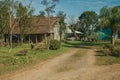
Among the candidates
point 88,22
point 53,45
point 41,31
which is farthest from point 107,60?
point 88,22

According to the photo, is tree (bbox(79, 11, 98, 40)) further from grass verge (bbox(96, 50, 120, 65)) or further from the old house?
grass verge (bbox(96, 50, 120, 65))

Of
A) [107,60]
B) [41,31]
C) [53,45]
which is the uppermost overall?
[41,31]

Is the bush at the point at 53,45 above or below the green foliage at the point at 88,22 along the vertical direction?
below

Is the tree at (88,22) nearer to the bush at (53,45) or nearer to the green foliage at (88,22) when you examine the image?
the green foliage at (88,22)

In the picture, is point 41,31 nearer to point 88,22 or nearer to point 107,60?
point 107,60

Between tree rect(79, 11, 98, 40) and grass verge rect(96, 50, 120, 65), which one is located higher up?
tree rect(79, 11, 98, 40)

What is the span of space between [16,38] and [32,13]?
12.2 m

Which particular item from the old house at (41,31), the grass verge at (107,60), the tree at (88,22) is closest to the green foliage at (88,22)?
the tree at (88,22)

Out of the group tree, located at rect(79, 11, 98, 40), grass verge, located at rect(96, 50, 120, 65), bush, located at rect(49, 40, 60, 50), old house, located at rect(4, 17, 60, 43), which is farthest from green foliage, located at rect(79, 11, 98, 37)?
Answer: grass verge, located at rect(96, 50, 120, 65)

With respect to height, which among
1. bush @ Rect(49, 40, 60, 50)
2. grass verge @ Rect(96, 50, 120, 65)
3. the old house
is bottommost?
grass verge @ Rect(96, 50, 120, 65)

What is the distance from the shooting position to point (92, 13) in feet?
368

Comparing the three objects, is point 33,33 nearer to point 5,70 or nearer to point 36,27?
point 36,27

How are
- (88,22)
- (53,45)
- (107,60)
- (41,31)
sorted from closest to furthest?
1. (107,60)
2. (53,45)
3. (41,31)
4. (88,22)

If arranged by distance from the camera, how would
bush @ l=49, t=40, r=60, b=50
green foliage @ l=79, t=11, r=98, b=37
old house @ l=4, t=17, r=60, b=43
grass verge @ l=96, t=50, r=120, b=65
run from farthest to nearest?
green foliage @ l=79, t=11, r=98, b=37 → old house @ l=4, t=17, r=60, b=43 → bush @ l=49, t=40, r=60, b=50 → grass verge @ l=96, t=50, r=120, b=65
